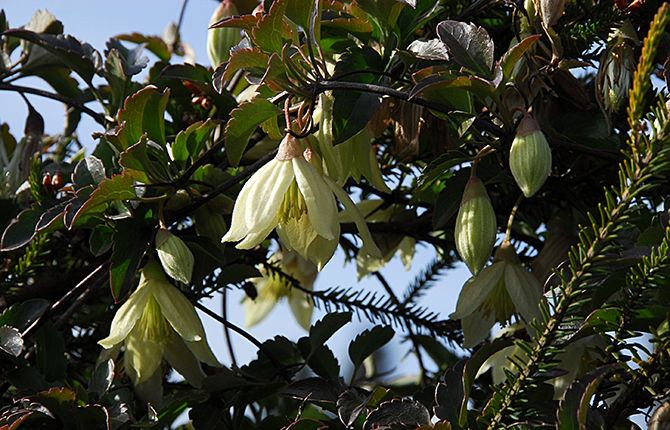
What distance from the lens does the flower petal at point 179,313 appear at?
642 millimetres

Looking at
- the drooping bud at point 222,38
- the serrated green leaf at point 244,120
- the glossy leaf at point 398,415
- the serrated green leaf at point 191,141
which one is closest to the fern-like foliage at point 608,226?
the glossy leaf at point 398,415

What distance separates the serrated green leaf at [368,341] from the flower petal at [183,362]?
21 centimetres

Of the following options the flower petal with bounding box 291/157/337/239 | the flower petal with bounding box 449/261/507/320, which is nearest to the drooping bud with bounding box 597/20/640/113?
the flower petal with bounding box 449/261/507/320

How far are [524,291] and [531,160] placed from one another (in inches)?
8.7

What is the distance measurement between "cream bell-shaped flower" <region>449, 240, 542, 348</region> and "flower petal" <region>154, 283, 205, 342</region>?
0.95 ft

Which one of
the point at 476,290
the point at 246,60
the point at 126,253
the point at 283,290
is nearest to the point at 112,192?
the point at 126,253

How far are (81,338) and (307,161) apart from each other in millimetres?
559

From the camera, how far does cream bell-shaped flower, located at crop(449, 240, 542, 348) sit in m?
0.66

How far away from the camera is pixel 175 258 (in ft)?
1.95

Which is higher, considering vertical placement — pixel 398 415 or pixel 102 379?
pixel 102 379

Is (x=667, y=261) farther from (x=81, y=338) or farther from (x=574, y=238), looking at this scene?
(x=81, y=338)

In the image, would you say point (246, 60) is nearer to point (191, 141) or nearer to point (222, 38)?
point (191, 141)

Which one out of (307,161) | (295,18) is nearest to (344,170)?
(307,161)

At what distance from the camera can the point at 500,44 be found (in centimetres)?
83
